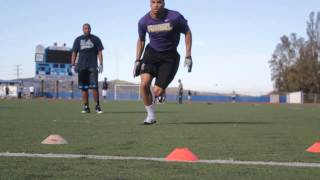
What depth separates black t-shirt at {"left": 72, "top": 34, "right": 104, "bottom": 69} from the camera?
1323 cm

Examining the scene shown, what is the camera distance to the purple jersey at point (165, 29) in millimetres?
8648

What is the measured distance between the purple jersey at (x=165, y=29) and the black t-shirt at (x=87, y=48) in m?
4.45

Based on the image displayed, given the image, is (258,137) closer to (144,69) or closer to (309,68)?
(144,69)

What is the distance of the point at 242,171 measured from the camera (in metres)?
3.95

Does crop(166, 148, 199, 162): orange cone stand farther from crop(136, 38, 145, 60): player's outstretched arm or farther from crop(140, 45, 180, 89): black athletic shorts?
crop(136, 38, 145, 60): player's outstretched arm

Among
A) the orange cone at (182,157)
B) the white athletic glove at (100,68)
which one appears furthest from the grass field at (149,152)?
the white athletic glove at (100,68)

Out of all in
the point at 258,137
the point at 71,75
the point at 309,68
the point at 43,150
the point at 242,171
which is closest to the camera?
the point at 242,171

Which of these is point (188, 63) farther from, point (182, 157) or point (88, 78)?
point (88, 78)

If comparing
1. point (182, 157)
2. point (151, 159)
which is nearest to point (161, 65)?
point (151, 159)

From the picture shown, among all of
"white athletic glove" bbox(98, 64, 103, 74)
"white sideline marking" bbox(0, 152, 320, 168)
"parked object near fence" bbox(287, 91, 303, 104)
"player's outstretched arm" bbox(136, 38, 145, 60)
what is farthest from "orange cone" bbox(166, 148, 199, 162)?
"parked object near fence" bbox(287, 91, 303, 104)

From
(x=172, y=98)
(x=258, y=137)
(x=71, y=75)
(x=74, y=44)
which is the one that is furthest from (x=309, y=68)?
(x=258, y=137)

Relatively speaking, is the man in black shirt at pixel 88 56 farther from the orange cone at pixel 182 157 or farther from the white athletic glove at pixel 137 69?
the orange cone at pixel 182 157

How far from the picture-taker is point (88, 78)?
44.3 ft

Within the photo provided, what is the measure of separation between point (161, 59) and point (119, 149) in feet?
12.5
